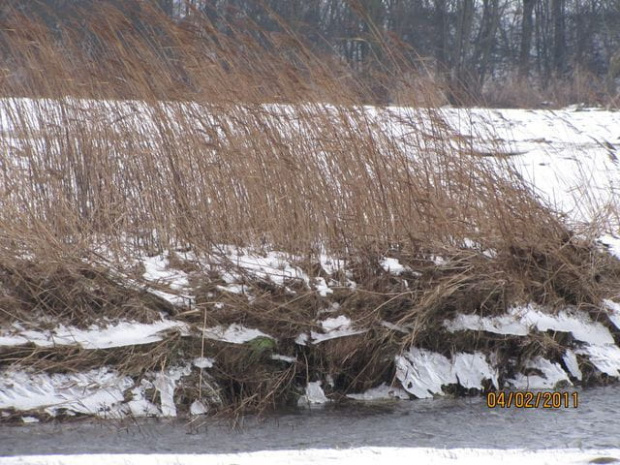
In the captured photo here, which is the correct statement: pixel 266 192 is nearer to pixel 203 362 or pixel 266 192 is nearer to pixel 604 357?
pixel 203 362

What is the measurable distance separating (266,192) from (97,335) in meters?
1.12

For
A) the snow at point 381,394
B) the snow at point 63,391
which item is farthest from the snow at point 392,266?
the snow at point 63,391

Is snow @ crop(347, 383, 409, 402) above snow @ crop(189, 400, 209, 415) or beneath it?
beneath

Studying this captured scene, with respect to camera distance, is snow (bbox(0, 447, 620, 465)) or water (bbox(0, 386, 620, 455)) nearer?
snow (bbox(0, 447, 620, 465))

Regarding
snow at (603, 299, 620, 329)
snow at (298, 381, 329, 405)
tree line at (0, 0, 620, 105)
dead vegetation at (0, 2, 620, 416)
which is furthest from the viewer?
tree line at (0, 0, 620, 105)

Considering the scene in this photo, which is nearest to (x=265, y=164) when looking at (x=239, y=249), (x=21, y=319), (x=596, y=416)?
(x=239, y=249)

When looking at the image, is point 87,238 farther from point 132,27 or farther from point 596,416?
point 596,416

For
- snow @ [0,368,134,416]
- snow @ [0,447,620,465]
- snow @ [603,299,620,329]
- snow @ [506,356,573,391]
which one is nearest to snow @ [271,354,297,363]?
snow @ [0,368,134,416]

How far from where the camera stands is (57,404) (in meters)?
3.21

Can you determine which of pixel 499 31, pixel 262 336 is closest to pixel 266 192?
pixel 262 336

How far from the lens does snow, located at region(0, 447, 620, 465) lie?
2656mm
